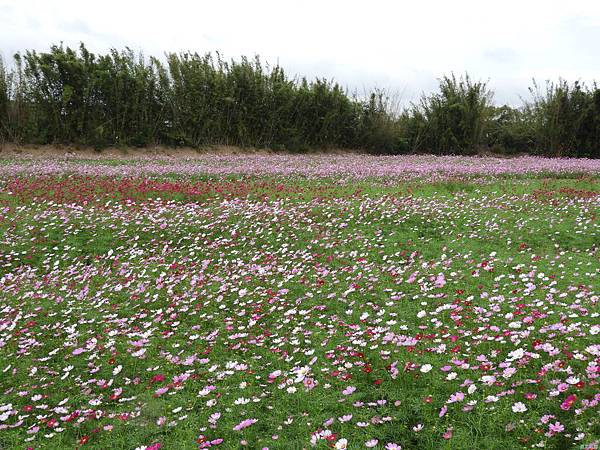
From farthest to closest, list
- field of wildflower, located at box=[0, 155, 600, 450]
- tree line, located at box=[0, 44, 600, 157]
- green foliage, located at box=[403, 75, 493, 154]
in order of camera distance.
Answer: green foliage, located at box=[403, 75, 493, 154] < tree line, located at box=[0, 44, 600, 157] < field of wildflower, located at box=[0, 155, 600, 450]

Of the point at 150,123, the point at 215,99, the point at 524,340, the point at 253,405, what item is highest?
the point at 215,99

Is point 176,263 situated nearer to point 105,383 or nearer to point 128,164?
point 105,383

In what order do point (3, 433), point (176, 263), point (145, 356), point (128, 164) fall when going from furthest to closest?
point (128, 164)
point (176, 263)
point (145, 356)
point (3, 433)

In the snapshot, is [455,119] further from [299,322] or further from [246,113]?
[299,322]

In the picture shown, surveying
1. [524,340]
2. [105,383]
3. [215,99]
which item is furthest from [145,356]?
[215,99]

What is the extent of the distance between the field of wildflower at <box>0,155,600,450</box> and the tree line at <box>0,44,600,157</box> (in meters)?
13.8

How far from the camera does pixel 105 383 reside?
508 cm

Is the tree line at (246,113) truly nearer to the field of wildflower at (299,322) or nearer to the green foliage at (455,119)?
the green foliage at (455,119)

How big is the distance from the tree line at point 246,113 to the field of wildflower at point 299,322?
45.4 ft

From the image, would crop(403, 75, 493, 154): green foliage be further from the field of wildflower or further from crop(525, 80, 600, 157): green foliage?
the field of wildflower

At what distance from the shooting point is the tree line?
971 inches

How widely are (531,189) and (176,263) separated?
39.8 ft

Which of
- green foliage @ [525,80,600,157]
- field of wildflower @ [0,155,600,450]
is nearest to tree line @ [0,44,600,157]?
green foliage @ [525,80,600,157]

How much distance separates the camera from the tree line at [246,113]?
24672mm
